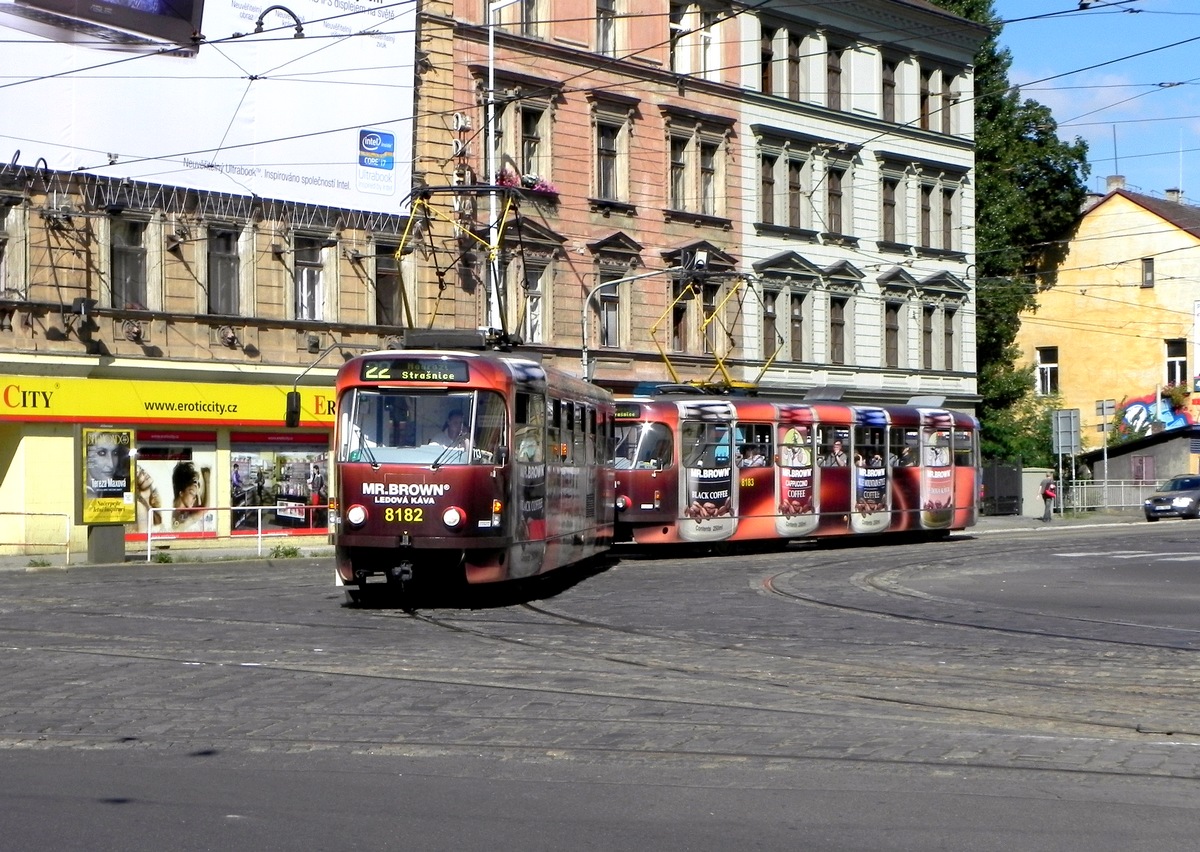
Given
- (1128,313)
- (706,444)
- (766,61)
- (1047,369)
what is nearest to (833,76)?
(766,61)

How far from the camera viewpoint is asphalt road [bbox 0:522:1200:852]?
7590 millimetres

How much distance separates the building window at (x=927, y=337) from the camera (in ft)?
175

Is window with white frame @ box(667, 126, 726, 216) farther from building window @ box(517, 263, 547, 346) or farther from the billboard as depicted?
the billboard

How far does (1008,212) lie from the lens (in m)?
60.5

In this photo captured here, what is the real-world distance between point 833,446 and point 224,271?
1284cm

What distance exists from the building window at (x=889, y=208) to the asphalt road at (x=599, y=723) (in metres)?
31.1

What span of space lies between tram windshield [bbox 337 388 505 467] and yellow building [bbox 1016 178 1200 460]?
52.7 meters

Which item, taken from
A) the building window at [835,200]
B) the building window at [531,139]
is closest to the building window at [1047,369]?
the building window at [835,200]

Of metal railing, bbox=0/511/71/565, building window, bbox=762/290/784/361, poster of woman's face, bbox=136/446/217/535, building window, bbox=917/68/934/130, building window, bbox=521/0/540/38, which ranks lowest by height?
metal railing, bbox=0/511/71/565

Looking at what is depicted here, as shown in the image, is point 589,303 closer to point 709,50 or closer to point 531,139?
point 531,139

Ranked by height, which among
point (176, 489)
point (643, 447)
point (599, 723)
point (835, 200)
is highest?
point (835, 200)

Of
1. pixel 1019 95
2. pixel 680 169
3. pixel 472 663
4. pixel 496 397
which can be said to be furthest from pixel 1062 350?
pixel 472 663

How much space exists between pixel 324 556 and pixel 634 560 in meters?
5.67

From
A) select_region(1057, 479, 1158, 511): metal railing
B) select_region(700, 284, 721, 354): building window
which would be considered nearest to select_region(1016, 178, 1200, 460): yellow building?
select_region(1057, 479, 1158, 511): metal railing
